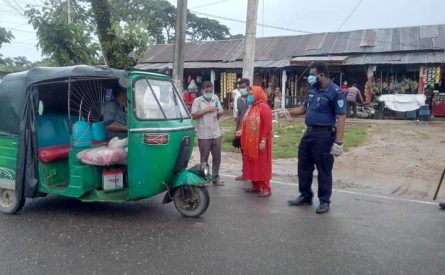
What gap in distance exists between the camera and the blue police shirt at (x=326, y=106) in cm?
539

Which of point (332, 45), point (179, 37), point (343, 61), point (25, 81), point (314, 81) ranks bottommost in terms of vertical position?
point (25, 81)

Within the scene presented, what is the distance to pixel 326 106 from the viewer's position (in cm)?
548

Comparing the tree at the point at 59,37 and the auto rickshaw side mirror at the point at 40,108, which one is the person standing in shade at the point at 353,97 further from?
the auto rickshaw side mirror at the point at 40,108

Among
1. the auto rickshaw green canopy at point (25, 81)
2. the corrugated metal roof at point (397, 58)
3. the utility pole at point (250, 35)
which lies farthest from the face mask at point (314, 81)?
the corrugated metal roof at point (397, 58)

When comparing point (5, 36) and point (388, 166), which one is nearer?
point (388, 166)

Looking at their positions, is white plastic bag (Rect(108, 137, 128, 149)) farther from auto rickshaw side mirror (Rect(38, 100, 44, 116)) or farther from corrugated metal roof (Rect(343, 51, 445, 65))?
corrugated metal roof (Rect(343, 51, 445, 65))

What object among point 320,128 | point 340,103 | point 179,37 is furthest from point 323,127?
point 179,37

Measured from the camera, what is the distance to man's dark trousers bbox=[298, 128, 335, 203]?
552 centimetres

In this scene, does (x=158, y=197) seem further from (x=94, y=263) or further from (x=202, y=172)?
(x=94, y=263)

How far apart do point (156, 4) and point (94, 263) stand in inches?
1424

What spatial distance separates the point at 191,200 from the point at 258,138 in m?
1.60

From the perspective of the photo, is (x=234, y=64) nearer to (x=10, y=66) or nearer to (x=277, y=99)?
(x=277, y=99)

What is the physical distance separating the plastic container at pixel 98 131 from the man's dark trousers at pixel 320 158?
260 centimetres

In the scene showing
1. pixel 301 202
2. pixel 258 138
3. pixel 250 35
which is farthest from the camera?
pixel 250 35
